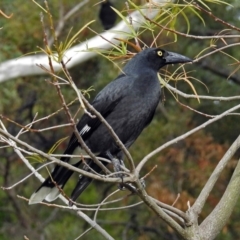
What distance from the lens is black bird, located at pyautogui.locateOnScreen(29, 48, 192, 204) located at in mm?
3330

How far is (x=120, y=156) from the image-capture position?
344cm

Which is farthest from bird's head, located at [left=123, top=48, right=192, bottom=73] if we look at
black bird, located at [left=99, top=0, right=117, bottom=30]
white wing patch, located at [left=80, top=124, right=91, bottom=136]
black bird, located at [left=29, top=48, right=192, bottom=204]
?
black bird, located at [left=99, top=0, right=117, bottom=30]

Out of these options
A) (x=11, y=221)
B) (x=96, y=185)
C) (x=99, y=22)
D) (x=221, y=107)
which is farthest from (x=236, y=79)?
(x=11, y=221)

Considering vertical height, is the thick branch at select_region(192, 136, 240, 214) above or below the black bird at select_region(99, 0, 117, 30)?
above

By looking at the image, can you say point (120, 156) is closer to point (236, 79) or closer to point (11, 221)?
point (236, 79)

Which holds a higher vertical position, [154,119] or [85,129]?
[85,129]

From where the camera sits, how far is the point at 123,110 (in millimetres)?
3379

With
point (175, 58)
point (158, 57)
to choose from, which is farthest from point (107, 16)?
point (175, 58)

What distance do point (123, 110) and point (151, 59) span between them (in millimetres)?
291

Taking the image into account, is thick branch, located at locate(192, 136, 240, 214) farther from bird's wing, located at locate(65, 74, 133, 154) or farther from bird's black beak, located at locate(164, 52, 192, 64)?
bird's wing, located at locate(65, 74, 133, 154)

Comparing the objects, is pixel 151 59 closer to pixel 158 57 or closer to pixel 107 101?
pixel 158 57

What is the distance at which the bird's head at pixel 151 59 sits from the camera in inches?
136

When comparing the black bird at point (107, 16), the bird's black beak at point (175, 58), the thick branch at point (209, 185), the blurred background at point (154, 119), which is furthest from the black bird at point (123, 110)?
the blurred background at point (154, 119)

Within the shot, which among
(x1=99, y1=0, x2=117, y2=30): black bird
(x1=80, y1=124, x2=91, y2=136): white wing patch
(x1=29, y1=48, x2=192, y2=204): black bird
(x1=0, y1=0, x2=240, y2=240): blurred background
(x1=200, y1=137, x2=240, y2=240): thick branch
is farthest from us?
(x1=0, y1=0, x2=240, y2=240): blurred background
